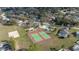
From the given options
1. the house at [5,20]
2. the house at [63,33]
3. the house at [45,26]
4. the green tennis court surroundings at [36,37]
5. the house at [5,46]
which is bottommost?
the house at [5,46]

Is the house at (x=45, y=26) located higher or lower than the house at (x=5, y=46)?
higher

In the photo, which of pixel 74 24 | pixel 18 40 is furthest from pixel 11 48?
pixel 74 24

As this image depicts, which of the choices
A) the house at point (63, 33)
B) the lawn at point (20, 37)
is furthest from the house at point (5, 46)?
the house at point (63, 33)

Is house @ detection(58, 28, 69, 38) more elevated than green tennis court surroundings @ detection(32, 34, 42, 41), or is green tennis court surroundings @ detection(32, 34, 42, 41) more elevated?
house @ detection(58, 28, 69, 38)

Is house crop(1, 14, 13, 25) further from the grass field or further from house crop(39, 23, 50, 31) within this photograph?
house crop(39, 23, 50, 31)

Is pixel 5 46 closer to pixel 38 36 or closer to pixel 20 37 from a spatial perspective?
pixel 20 37

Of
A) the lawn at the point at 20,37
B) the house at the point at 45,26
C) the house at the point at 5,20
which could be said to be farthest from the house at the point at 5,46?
the house at the point at 45,26

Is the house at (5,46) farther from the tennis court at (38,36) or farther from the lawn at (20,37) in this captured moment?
the tennis court at (38,36)

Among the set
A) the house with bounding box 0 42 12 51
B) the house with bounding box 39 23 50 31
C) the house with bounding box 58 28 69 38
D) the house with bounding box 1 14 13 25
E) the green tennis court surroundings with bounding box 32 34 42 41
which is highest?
the house with bounding box 1 14 13 25

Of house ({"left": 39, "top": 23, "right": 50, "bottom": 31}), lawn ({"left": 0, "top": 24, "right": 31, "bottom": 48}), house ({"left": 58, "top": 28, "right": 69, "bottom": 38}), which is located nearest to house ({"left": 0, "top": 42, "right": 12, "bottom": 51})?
lawn ({"left": 0, "top": 24, "right": 31, "bottom": 48})

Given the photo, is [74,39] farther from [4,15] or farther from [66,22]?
[4,15]

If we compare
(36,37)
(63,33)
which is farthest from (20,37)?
(63,33)

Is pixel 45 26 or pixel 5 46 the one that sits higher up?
pixel 45 26

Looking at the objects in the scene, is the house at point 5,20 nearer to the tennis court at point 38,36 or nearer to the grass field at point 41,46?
the grass field at point 41,46
